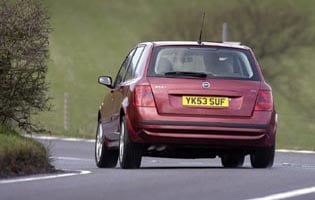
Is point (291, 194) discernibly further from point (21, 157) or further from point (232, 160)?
point (232, 160)

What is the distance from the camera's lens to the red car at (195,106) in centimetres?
1638

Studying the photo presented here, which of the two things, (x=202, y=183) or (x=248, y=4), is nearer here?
(x=202, y=183)

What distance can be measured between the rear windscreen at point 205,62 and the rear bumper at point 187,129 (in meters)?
0.63

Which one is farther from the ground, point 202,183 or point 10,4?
point 10,4

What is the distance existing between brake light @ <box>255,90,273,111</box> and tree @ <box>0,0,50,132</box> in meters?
2.93

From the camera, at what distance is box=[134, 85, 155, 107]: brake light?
644 inches

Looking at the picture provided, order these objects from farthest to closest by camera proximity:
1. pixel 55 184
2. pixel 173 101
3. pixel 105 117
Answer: pixel 105 117, pixel 173 101, pixel 55 184

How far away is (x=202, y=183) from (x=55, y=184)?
1.58m

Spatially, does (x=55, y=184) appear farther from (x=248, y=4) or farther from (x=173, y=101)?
(x=248, y=4)

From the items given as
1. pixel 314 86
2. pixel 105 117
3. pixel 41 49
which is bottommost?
pixel 314 86

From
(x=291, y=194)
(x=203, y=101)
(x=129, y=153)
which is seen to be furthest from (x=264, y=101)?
(x=291, y=194)

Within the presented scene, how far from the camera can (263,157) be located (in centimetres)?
1712

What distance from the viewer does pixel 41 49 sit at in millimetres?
17250

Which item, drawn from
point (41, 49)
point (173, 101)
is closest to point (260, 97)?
point (173, 101)
